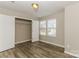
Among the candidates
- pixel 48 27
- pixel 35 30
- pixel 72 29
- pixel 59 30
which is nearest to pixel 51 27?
pixel 48 27

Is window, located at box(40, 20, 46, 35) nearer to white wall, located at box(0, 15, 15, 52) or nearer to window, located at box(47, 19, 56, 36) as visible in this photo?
window, located at box(47, 19, 56, 36)

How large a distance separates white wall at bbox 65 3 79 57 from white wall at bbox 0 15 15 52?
310 cm

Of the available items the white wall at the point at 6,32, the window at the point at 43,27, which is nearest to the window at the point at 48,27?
the window at the point at 43,27

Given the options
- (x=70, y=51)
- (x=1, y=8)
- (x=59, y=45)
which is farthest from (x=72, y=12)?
(x=1, y=8)

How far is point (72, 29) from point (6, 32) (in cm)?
338

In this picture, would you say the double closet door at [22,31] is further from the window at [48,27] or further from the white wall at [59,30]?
the white wall at [59,30]

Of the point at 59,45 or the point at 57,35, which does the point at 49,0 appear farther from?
the point at 59,45

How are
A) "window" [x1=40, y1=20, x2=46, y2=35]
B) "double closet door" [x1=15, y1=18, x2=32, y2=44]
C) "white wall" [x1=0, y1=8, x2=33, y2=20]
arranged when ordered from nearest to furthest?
1. "white wall" [x1=0, y1=8, x2=33, y2=20]
2. "double closet door" [x1=15, y1=18, x2=32, y2=44]
3. "window" [x1=40, y1=20, x2=46, y2=35]

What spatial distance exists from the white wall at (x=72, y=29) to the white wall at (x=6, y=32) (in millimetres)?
3099

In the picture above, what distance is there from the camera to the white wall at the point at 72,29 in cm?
283

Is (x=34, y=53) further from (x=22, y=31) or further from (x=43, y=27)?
(x=43, y=27)

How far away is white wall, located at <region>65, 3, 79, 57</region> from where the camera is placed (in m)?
2.83

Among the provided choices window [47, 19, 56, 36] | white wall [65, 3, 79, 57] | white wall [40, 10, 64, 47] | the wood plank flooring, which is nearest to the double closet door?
the wood plank flooring

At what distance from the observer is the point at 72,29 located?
2.98 metres
